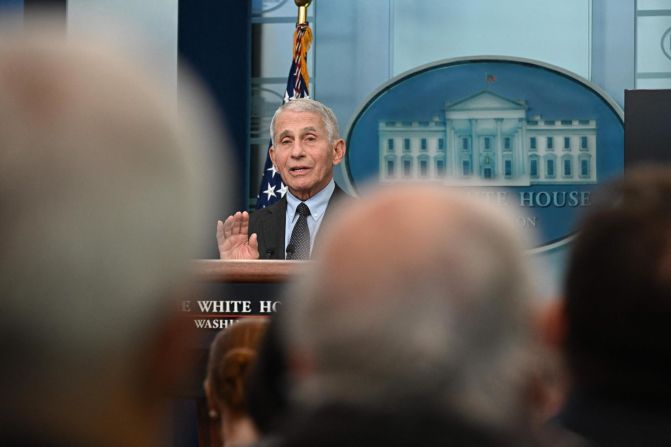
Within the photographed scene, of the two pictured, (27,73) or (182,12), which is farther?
(182,12)

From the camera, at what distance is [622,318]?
48.7 inches

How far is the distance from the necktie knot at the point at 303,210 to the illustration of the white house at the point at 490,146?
1780 mm

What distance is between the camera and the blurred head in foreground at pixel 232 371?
1.72 m

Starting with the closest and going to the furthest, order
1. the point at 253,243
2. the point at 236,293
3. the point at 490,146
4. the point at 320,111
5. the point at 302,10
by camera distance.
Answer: the point at 236,293 → the point at 253,243 → the point at 320,111 → the point at 302,10 → the point at 490,146

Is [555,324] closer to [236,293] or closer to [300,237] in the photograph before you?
[236,293]

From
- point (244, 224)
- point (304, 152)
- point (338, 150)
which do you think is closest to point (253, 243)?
point (244, 224)

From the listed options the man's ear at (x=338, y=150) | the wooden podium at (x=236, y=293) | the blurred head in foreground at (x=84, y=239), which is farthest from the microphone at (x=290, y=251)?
the blurred head in foreground at (x=84, y=239)

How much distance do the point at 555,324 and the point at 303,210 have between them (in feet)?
10.2

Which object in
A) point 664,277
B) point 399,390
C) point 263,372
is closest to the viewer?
point 399,390

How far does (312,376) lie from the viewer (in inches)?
37.9

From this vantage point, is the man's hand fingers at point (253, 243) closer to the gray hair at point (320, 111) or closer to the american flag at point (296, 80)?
the gray hair at point (320, 111)

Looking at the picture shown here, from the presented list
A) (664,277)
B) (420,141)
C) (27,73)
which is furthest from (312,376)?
(420,141)

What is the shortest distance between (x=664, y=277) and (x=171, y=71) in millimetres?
5220

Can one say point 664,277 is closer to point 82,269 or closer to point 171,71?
point 82,269
